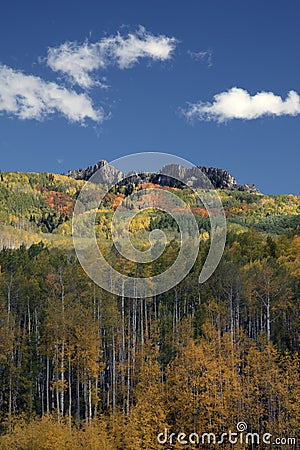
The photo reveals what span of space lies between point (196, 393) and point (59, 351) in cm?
1306

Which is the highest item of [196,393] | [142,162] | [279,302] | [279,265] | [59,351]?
[142,162]

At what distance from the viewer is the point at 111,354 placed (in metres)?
57.1

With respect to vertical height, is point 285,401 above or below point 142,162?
below

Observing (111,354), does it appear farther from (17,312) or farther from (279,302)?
(279,302)

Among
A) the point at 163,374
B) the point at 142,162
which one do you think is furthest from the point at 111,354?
the point at 142,162

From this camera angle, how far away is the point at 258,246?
251ft

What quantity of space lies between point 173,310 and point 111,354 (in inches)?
427

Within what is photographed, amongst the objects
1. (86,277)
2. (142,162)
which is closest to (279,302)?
(86,277)

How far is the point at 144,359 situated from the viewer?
5359 centimetres

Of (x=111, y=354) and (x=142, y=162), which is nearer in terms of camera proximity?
(x=142, y=162)

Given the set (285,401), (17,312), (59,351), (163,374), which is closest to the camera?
(285,401)

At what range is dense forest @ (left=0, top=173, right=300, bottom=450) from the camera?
42.8 metres

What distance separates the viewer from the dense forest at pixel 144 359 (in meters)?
42.8

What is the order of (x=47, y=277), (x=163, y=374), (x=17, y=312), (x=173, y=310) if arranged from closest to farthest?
(x=163, y=374)
(x=47, y=277)
(x=17, y=312)
(x=173, y=310)
